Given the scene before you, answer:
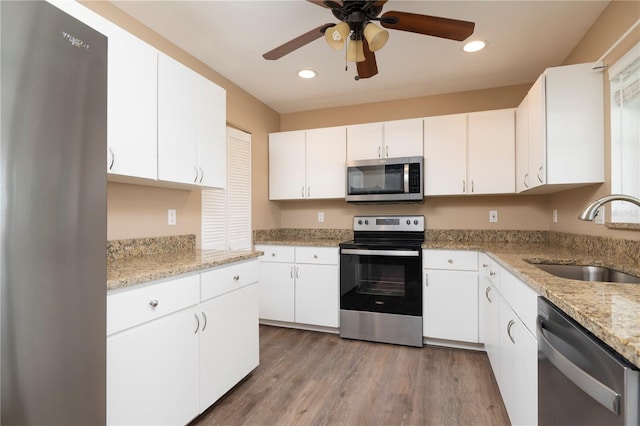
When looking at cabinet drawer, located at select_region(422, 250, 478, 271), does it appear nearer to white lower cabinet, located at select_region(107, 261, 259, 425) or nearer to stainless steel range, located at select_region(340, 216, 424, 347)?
stainless steel range, located at select_region(340, 216, 424, 347)

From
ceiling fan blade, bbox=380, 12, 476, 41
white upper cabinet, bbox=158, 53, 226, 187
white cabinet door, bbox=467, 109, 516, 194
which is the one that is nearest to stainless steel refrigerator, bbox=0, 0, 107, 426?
white upper cabinet, bbox=158, 53, 226, 187

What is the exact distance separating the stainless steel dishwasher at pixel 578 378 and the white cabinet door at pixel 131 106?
192 centimetres

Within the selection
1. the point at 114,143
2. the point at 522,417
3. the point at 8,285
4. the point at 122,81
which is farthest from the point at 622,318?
the point at 122,81

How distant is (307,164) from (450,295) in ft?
6.26

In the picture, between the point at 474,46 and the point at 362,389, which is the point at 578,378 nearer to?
the point at 362,389

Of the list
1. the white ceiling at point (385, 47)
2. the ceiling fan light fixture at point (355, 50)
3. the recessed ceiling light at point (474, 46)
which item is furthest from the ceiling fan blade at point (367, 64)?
the recessed ceiling light at point (474, 46)

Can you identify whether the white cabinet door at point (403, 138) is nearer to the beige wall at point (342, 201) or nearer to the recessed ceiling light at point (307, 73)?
the beige wall at point (342, 201)

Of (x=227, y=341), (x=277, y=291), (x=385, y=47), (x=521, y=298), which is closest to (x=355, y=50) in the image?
(x=385, y=47)

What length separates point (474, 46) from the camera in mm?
2340

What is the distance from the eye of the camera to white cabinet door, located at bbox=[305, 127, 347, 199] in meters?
3.30

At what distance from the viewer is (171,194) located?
92.4 inches

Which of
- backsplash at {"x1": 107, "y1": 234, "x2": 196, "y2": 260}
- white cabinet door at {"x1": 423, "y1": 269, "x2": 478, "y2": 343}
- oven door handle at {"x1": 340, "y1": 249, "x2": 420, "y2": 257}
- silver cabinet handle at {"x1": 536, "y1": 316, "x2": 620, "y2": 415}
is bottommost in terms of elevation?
white cabinet door at {"x1": 423, "y1": 269, "x2": 478, "y2": 343}

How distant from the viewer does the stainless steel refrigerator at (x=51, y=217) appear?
794 mm

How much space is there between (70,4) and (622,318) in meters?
2.20
